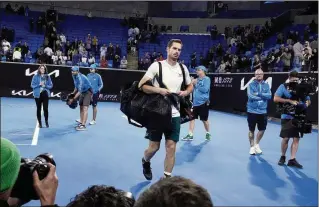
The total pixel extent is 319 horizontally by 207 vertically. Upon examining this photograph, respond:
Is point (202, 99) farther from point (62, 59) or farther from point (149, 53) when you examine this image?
point (149, 53)

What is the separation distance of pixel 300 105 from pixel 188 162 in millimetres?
1997

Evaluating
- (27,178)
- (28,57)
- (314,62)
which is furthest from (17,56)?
(27,178)

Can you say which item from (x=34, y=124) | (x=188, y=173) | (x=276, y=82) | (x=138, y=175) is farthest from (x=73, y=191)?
(x=276, y=82)

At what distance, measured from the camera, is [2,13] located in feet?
78.0

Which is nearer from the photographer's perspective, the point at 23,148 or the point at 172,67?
the point at 172,67

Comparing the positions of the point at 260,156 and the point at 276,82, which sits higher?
the point at 276,82

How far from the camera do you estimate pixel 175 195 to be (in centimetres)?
93

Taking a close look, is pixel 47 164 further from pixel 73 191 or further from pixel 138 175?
pixel 138 175

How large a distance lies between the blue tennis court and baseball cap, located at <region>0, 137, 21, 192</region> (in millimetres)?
2191

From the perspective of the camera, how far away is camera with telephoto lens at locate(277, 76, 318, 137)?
5.22 m

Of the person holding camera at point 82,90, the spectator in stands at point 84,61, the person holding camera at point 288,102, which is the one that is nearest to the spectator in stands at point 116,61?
the spectator in stands at point 84,61

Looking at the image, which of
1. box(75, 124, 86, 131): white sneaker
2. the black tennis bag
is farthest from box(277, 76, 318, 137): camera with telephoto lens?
box(75, 124, 86, 131): white sneaker

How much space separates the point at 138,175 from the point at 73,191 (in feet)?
3.51

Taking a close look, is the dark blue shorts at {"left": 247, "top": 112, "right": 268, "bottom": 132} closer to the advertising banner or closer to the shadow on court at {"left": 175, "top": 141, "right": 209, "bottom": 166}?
the shadow on court at {"left": 175, "top": 141, "right": 209, "bottom": 166}
